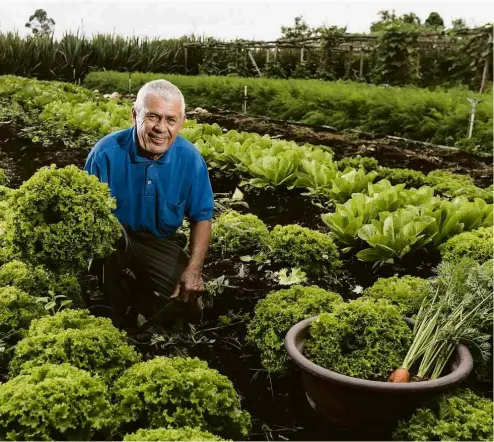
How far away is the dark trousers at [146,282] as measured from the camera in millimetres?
3707

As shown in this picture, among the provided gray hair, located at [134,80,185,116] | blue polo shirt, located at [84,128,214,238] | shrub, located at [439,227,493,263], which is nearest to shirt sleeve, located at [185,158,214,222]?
blue polo shirt, located at [84,128,214,238]

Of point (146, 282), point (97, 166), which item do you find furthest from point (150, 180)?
point (146, 282)

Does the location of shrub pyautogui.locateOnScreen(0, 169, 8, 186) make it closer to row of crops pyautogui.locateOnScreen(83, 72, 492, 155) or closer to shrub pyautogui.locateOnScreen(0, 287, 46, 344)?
shrub pyautogui.locateOnScreen(0, 287, 46, 344)

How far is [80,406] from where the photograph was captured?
2375 mm

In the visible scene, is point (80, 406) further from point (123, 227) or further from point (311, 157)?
point (311, 157)

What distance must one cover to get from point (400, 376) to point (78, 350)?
1.38 meters

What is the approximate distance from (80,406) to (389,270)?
296cm

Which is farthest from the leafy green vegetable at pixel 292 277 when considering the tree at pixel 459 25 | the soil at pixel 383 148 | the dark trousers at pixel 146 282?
the tree at pixel 459 25

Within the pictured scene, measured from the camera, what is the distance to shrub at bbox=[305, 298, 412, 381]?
9.60 feet

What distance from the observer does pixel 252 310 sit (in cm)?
418

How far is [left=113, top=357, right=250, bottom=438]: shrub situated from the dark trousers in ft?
3.47

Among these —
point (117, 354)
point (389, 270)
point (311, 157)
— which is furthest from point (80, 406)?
point (311, 157)

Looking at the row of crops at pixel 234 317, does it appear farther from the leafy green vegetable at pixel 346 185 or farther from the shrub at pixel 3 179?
the shrub at pixel 3 179

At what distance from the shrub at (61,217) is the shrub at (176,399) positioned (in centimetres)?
79
